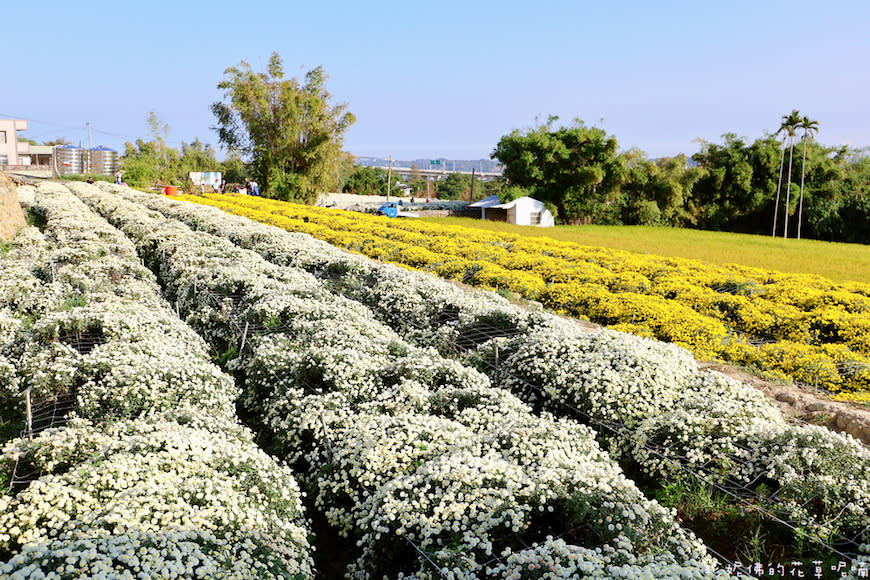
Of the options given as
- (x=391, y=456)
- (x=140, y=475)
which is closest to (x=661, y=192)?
(x=391, y=456)

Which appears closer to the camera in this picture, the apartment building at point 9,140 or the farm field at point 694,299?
the farm field at point 694,299

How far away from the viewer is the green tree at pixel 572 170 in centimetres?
6206

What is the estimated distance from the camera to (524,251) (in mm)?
26500

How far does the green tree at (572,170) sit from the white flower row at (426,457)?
5480cm

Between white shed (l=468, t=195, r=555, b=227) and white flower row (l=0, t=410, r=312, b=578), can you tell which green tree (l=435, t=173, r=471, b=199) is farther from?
white flower row (l=0, t=410, r=312, b=578)

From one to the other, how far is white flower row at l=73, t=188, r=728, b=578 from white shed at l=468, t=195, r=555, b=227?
1955 inches

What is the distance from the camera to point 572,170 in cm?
6281

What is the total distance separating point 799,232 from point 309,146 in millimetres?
47296

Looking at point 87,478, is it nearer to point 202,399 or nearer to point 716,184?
point 202,399

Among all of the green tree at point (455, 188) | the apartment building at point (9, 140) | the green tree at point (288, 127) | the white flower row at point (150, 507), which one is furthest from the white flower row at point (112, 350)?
the green tree at point (455, 188)

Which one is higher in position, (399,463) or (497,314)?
(497,314)

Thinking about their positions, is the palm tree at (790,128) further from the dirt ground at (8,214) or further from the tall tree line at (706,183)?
the dirt ground at (8,214)

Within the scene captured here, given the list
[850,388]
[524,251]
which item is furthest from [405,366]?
[524,251]

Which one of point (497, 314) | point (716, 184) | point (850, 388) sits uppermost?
point (716, 184)
